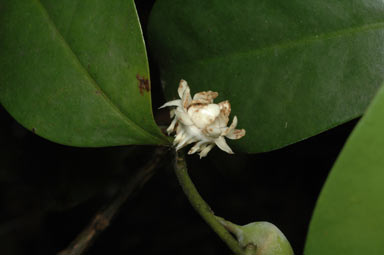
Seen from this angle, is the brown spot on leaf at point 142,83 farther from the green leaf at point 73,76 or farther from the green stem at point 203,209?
the green stem at point 203,209

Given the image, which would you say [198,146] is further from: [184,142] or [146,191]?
[146,191]

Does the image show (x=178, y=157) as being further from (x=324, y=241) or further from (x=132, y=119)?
(x=324, y=241)

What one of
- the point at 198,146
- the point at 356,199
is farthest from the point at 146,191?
the point at 356,199

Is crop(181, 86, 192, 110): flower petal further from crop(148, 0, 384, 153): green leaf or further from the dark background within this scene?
the dark background

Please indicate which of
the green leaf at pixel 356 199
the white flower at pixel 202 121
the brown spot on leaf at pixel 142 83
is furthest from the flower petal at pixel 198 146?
the green leaf at pixel 356 199

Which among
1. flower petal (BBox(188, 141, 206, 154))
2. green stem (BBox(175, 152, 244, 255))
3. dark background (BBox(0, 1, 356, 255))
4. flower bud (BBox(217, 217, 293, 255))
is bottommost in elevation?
dark background (BBox(0, 1, 356, 255))

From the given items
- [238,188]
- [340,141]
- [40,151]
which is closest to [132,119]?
[40,151]

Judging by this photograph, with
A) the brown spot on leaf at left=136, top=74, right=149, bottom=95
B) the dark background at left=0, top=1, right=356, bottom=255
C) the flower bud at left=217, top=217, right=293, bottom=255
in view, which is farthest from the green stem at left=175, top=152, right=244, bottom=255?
the dark background at left=0, top=1, right=356, bottom=255
